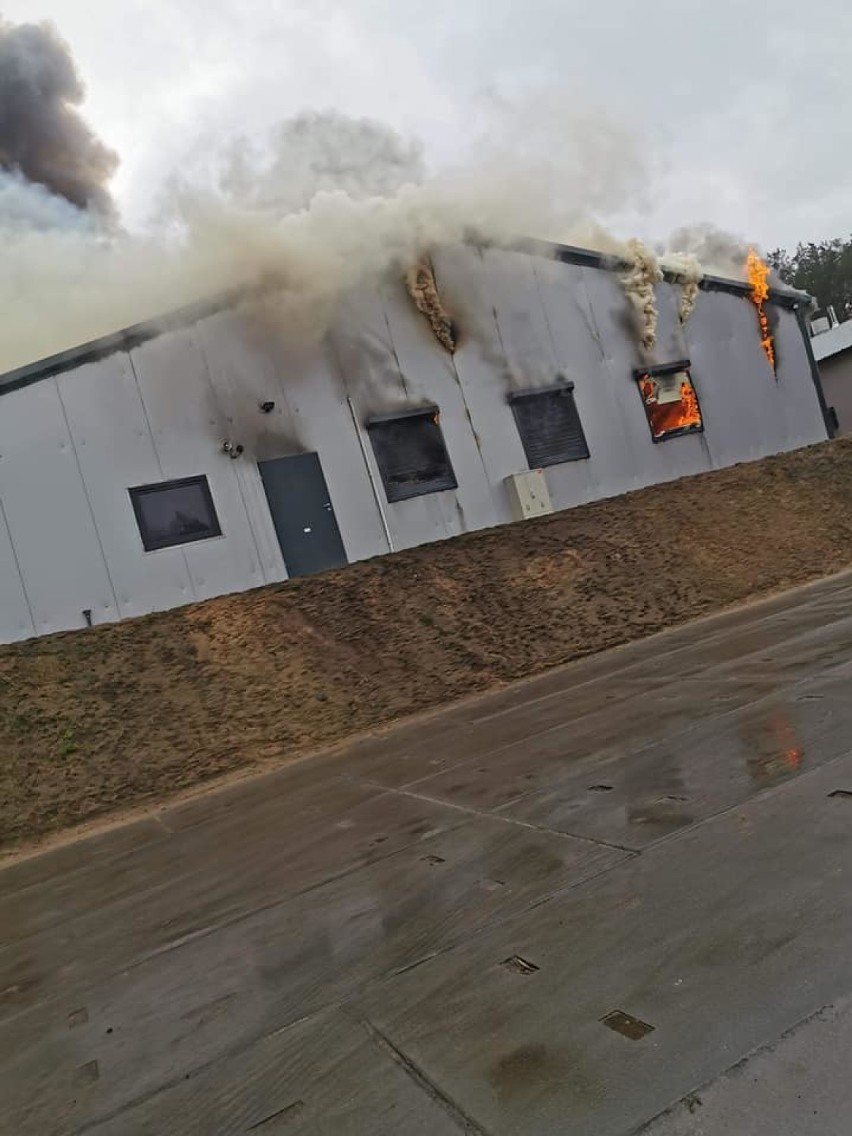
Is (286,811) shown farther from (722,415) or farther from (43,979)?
(722,415)

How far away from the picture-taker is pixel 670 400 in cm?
1598

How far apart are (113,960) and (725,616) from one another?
8.52m

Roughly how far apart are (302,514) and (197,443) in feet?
5.81

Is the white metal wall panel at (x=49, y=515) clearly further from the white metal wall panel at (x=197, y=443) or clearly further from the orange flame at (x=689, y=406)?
the orange flame at (x=689, y=406)

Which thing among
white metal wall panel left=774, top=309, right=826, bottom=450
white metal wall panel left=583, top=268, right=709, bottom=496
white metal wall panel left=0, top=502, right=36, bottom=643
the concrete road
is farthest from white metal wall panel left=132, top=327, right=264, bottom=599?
white metal wall panel left=774, top=309, right=826, bottom=450

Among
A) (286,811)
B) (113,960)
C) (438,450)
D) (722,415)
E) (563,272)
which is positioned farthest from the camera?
(722,415)

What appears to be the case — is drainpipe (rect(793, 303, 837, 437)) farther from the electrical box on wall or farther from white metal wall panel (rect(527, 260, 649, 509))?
the electrical box on wall

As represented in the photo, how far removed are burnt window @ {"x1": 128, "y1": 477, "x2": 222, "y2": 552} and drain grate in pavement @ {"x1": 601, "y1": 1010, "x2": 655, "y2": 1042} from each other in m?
10.4

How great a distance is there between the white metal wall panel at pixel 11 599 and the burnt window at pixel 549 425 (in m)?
7.83

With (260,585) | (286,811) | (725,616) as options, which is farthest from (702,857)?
(260,585)

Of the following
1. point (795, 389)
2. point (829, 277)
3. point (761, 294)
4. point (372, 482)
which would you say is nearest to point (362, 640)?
point (372, 482)

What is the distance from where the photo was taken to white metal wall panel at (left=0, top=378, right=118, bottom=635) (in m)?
11.1

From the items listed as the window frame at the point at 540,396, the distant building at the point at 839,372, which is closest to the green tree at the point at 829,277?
the distant building at the point at 839,372

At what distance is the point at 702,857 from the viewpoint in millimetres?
3465
